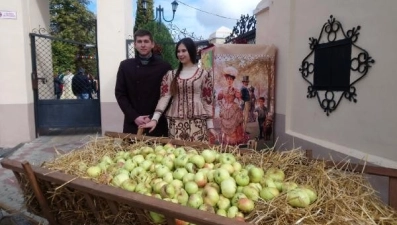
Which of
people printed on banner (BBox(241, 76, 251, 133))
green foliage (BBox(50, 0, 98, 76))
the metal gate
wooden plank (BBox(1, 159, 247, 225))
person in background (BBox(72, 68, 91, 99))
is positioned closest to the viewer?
wooden plank (BBox(1, 159, 247, 225))

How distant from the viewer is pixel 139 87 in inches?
124

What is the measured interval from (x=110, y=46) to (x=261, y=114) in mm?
3495

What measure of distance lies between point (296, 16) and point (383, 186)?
2742 mm

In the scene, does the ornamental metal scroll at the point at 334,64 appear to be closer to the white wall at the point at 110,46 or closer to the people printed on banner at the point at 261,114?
the people printed on banner at the point at 261,114

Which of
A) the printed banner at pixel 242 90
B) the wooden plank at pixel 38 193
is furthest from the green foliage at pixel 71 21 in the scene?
the wooden plank at pixel 38 193

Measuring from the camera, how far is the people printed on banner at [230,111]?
5078 millimetres

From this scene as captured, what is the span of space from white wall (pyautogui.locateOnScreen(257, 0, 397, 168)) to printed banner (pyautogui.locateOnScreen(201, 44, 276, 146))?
0.67 feet

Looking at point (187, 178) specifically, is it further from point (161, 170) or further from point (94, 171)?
point (94, 171)

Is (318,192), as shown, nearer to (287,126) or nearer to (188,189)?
(188,189)

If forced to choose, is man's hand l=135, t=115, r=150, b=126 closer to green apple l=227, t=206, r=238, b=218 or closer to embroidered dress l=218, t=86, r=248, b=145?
green apple l=227, t=206, r=238, b=218

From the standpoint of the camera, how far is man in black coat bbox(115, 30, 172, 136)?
3.12 metres

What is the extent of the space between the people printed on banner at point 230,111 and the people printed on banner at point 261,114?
318mm

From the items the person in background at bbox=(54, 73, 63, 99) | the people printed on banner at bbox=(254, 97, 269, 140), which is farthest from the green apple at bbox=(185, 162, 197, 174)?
the person in background at bbox=(54, 73, 63, 99)

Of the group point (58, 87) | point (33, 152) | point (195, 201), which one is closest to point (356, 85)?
point (195, 201)
